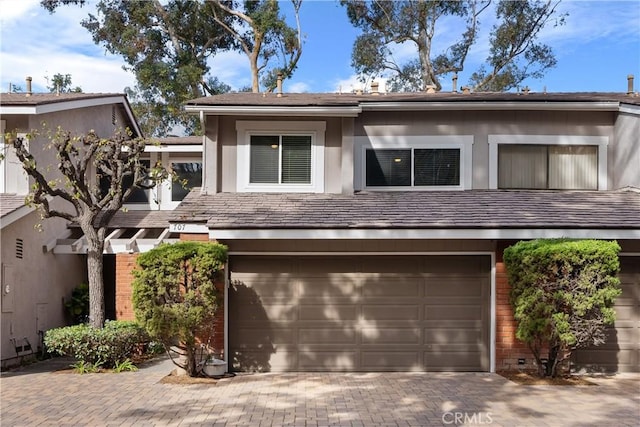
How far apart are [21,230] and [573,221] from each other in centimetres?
1127

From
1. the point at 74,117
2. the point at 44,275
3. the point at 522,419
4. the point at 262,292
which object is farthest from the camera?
the point at 74,117

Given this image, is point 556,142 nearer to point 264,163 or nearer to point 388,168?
point 388,168

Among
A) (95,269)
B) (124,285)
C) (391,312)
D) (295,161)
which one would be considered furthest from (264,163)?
(124,285)

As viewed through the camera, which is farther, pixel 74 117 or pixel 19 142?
pixel 74 117

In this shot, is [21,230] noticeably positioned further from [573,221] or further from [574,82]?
[574,82]

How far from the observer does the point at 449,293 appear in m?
11.1

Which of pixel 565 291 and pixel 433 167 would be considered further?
pixel 433 167

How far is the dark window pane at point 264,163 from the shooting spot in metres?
12.6

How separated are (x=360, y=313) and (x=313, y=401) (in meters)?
2.77

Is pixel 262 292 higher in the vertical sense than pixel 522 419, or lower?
higher

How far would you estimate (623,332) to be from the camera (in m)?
10.9

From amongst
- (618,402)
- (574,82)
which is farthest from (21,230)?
(574,82)

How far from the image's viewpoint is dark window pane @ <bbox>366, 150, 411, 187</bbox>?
→ 1284 centimetres

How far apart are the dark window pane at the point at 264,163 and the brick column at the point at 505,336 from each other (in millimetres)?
5180
